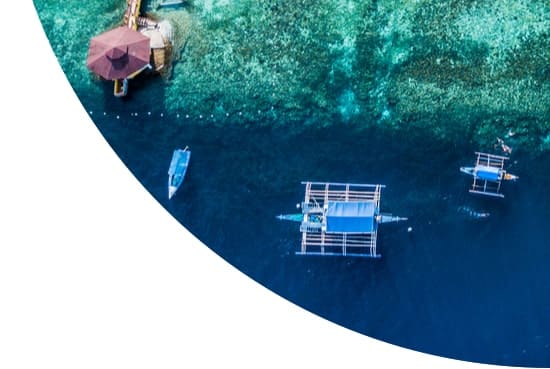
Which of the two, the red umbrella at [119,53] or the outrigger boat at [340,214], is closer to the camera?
the outrigger boat at [340,214]

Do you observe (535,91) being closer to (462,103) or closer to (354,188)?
(462,103)

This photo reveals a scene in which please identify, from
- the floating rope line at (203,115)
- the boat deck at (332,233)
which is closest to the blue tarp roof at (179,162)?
the floating rope line at (203,115)

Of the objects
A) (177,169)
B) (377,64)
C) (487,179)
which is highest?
(377,64)

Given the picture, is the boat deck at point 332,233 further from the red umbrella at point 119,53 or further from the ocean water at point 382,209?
the red umbrella at point 119,53

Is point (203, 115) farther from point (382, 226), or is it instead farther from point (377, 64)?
point (382, 226)

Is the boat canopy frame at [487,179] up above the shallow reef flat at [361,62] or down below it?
below

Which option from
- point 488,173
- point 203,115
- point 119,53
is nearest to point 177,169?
point 203,115
